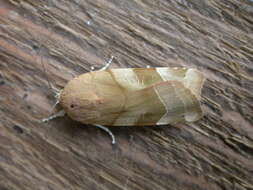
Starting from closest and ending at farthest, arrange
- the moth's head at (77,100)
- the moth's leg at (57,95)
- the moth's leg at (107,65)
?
the moth's head at (77,100) → the moth's leg at (57,95) → the moth's leg at (107,65)

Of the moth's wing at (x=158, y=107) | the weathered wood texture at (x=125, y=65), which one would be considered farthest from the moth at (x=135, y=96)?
the weathered wood texture at (x=125, y=65)

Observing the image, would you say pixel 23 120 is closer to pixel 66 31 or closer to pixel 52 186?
pixel 52 186

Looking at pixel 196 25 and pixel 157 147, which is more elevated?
pixel 196 25

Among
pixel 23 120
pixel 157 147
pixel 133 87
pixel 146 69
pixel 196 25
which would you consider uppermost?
pixel 196 25

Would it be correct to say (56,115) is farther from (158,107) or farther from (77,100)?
(158,107)

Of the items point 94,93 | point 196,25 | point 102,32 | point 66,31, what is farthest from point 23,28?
point 196,25

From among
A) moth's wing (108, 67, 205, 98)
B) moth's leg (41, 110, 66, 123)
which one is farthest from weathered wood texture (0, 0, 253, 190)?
moth's wing (108, 67, 205, 98)

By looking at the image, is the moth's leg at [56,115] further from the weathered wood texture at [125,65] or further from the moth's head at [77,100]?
the moth's head at [77,100]
